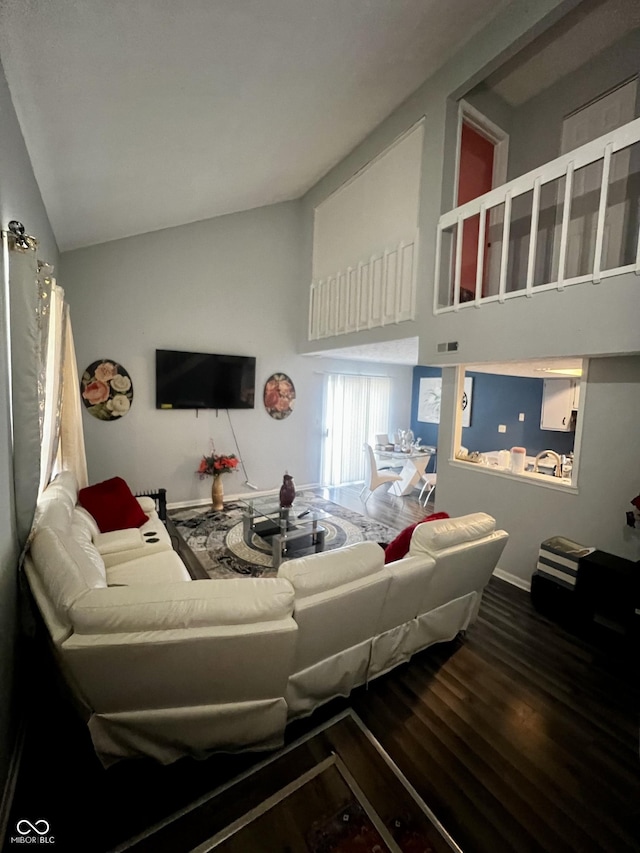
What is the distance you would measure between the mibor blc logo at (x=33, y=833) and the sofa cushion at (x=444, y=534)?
183 centimetres

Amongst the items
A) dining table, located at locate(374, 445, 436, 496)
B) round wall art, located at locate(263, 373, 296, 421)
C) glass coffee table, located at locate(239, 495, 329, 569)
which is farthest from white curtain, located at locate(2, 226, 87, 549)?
dining table, located at locate(374, 445, 436, 496)

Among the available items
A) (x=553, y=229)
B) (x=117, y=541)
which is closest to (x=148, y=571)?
(x=117, y=541)

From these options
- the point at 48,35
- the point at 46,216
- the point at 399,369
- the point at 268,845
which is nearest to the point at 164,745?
the point at 268,845

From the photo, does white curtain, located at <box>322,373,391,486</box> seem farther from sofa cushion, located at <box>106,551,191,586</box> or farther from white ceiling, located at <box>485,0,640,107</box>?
white ceiling, located at <box>485,0,640,107</box>

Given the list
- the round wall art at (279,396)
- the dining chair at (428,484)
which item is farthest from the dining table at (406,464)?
the round wall art at (279,396)

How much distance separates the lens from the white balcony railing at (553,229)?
2412mm

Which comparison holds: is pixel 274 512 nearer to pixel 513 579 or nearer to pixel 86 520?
pixel 86 520

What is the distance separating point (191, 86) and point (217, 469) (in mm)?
3693

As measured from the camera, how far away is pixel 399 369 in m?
6.99

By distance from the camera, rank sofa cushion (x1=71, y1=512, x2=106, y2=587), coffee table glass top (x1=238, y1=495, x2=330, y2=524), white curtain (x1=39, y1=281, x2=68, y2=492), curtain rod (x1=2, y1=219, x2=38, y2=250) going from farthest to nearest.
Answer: coffee table glass top (x1=238, y1=495, x2=330, y2=524) < white curtain (x1=39, y1=281, x2=68, y2=492) < sofa cushion (x1=71, y1=512, x2=106, y2=587) < curtain rod (x1=2, y1=219, x2=38, y2=250)

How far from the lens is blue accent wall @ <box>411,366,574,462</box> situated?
4902 millimetres

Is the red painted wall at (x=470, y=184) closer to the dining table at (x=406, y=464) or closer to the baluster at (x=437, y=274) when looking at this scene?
the baluster at (x=437, y=274)

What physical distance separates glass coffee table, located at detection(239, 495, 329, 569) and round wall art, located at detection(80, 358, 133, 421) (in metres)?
2.04

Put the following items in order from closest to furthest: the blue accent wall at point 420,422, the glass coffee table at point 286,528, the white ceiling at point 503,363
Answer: the white ceiling at point 503,363 < the glass coffee table at point 286,528 < the blue accent wall at point 420,422
